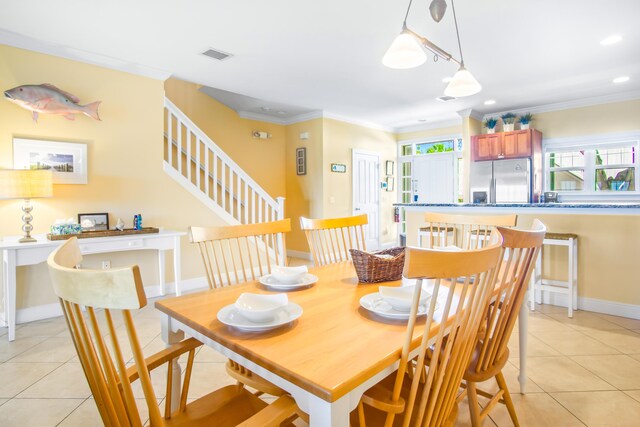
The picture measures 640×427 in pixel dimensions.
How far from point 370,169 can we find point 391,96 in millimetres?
2012

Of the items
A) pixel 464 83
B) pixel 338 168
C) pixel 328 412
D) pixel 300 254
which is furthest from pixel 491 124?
pixel 328 412

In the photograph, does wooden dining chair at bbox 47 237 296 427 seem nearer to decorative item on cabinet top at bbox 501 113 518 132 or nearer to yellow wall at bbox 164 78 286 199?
yellow wall at bbox 164 78 286 199

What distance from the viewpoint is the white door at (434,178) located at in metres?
6.89

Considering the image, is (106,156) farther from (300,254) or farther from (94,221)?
(300,254)

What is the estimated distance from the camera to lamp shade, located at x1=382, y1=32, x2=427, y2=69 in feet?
6.04

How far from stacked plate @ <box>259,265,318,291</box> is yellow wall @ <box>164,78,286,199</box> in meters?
4.48

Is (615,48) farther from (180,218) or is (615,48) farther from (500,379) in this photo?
(180,218)

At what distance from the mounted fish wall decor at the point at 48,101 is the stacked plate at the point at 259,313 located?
327 cm

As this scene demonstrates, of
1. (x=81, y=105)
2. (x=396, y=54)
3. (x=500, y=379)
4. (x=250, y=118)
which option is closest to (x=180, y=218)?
(x=81, y=105)

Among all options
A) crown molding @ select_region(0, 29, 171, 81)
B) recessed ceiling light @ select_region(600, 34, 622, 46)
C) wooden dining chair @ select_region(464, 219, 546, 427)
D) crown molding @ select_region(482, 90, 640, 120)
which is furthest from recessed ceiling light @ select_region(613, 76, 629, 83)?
crown molding @ select_region(0, 29, 171, 81)

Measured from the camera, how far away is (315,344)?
945mm

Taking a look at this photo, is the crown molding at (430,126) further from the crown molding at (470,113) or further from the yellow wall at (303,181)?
the yellow wall at (303,181)

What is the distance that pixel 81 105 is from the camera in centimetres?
343

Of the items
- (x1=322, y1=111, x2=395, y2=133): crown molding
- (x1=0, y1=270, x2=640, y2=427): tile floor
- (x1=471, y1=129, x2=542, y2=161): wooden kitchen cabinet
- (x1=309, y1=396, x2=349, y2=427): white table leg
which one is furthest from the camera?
(x1=322, y1=111, x2=395, y2=133): crown molding
